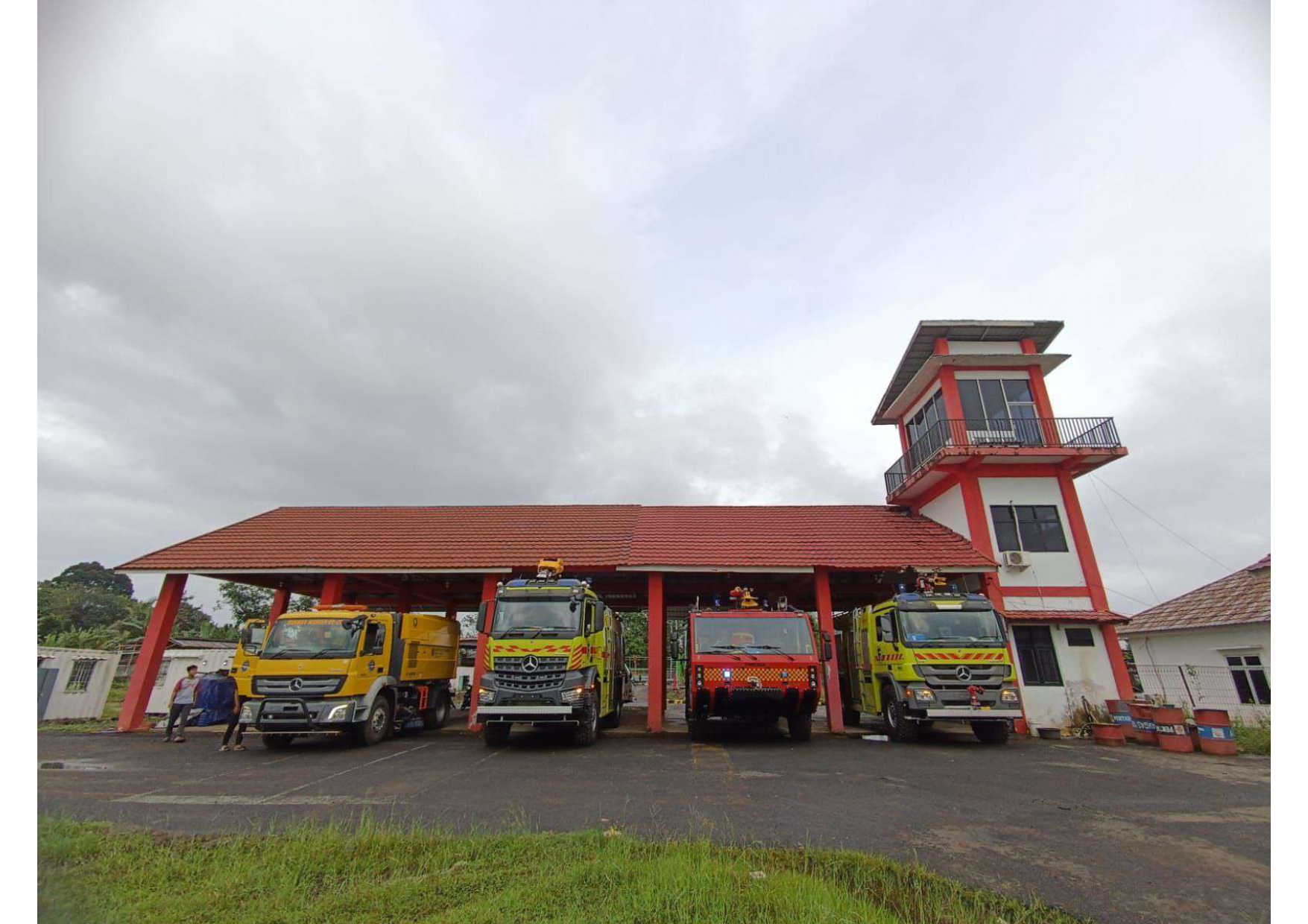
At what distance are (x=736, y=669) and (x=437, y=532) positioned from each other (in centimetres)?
1022

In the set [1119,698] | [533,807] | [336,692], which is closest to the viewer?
[533,807]

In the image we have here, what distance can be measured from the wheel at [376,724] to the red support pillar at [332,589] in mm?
3685

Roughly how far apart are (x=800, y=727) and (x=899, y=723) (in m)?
2.00

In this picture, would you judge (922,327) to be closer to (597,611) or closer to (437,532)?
(597,611)

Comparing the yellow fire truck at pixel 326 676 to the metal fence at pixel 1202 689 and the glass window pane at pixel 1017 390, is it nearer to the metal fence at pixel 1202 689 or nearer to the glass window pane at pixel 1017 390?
the glass window pane at pixel 1017 390

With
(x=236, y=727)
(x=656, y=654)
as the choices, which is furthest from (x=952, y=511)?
(x=236, y=727)

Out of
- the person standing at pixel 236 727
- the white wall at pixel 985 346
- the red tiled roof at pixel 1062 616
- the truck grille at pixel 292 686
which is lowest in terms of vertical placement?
the person standing at pixel 236 727

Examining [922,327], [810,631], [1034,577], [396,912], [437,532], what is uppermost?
[922,327]

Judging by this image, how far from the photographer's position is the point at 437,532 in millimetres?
16781

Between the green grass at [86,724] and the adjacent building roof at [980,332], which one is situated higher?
the adjacent building roof at [980,332]

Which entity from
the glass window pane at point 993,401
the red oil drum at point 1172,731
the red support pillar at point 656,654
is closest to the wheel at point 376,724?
the red support pillar at point 656,654

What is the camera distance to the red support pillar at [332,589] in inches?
559

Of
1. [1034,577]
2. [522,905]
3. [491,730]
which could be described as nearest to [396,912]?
[522,905]

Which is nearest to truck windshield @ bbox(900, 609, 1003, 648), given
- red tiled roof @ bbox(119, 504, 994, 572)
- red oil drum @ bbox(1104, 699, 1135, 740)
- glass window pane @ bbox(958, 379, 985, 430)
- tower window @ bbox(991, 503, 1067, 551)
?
red tiled roof @ bbox(119, 504, 994, 572)
